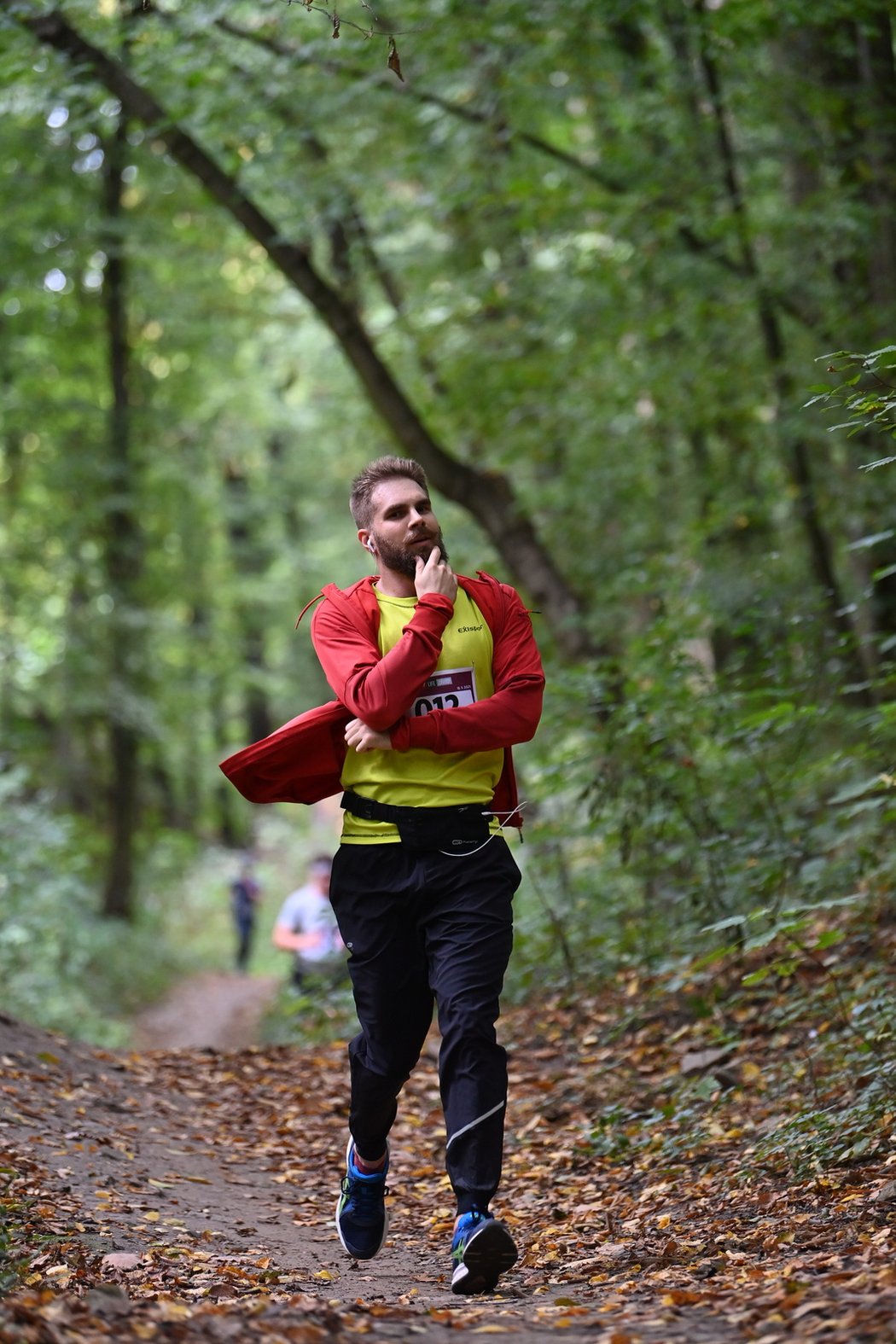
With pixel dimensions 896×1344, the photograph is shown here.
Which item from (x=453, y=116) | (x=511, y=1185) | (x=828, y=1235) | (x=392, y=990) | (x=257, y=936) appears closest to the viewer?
(x=828, y=1235)

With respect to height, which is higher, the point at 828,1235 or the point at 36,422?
the point at 36,422

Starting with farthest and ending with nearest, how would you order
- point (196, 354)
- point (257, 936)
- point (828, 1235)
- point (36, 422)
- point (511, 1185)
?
point (257, 936)
point (196, 354)
point (36, 422)
point (511, 1185)
point (828, 1235)

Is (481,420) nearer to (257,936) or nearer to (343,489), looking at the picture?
(343,489)

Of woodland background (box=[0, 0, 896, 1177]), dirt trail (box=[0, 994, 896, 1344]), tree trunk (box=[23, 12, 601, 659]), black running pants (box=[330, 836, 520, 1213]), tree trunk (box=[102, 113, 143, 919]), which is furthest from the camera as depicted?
tree trunk (box=[102, 113, 143, 919])

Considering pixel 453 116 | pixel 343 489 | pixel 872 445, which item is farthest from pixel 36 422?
pixel 872 445

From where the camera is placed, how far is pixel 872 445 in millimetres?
9047

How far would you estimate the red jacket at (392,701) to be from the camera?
3867 millimetres

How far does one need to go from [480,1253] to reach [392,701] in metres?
1.52

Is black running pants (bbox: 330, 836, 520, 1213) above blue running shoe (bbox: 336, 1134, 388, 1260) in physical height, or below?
above

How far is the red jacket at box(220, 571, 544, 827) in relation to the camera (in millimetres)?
3867

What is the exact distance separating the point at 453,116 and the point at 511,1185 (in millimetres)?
8382

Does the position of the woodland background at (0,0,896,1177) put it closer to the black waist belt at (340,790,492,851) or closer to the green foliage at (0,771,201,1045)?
the green foliage at (0,771,201,1045)

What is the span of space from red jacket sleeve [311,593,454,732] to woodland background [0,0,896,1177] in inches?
55.0

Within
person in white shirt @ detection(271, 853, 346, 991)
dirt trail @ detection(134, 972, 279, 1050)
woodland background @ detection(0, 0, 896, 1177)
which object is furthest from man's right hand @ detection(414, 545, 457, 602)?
dirt trail @ detection(134, 972, 279, 1050)
